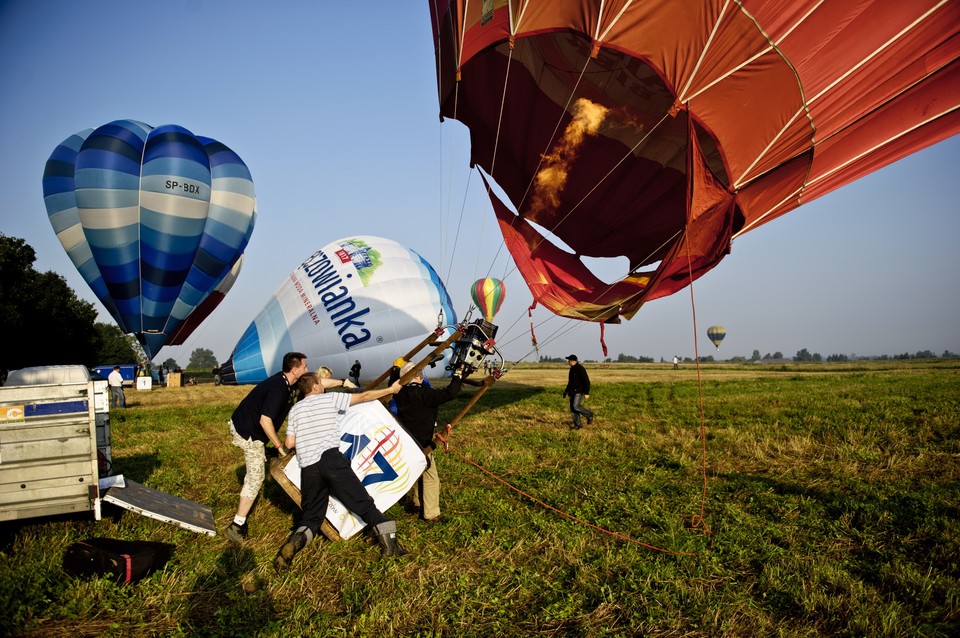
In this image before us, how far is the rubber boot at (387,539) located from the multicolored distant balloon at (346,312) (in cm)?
1380

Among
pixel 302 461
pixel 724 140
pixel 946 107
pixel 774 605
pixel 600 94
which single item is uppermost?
pixel 600 94

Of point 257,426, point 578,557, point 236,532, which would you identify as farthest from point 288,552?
point 578,557

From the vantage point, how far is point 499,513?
5.42 m

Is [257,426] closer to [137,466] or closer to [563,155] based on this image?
[137,466]

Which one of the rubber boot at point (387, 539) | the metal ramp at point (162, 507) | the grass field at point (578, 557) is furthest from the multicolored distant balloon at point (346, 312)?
the rubber boot at point (387, 539)

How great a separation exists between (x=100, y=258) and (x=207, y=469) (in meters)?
18.0

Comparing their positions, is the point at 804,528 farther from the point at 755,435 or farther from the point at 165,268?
the point at 165,268

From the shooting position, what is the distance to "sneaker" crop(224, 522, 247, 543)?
15.7ft

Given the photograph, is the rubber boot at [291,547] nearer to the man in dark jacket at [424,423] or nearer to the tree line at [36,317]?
the man in dark jacket at [424,423]

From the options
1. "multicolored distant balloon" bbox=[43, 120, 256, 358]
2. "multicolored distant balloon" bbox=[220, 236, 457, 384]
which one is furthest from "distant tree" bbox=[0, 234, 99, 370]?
"multicolored distant balloon" bbox=[220, 236, 457, 384]

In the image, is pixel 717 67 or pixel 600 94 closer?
pixel 717 67

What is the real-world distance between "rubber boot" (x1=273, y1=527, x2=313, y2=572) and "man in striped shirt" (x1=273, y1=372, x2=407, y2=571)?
33 mm

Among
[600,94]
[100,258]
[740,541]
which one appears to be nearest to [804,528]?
[740,541]

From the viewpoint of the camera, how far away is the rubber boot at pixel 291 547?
13.8ft
